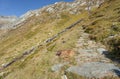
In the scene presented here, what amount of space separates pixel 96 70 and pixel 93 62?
8.06 feet

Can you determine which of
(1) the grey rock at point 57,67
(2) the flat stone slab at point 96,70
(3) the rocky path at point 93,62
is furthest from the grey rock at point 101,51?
(1) the grey rock at point 57,67

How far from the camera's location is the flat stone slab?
723 inches

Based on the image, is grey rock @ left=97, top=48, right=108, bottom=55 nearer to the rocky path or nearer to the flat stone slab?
the rocky path

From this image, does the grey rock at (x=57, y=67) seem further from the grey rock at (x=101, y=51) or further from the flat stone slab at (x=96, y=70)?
the grey rock at (x=101, y=51)

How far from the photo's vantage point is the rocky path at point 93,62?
18.6m

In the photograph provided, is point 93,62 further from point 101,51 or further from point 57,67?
point 57,67

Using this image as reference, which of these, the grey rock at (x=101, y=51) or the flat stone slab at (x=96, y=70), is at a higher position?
the grey rock at (x=101, y=51)

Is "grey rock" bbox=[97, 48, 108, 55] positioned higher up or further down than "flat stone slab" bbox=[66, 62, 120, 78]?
higher up

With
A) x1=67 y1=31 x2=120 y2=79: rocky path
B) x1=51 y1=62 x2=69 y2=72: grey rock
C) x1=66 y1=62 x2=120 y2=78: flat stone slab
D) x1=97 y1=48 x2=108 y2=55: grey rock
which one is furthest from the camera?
x1=97 y1=48 x2=108 y2=55: grey rock

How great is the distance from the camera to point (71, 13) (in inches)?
4835

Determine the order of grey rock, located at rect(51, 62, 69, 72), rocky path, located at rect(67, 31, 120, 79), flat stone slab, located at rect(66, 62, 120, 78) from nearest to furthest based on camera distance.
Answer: flat stone slab, located at rect(66, 62, 120, 78), rocky path, located at rect(67, 31, 120, 79), grey rock, located at rect(51, 62, 69, 72)

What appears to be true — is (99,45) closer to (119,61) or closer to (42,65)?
(119,61)

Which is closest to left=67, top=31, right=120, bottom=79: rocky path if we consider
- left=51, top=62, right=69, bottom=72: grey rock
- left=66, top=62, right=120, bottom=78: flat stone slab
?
left=66, top=62, right=120, bottom=78: flat stone slab

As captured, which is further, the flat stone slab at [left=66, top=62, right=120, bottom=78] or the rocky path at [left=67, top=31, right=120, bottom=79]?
the rocky path at [left=67, top=31, right=120, bottom=79]
